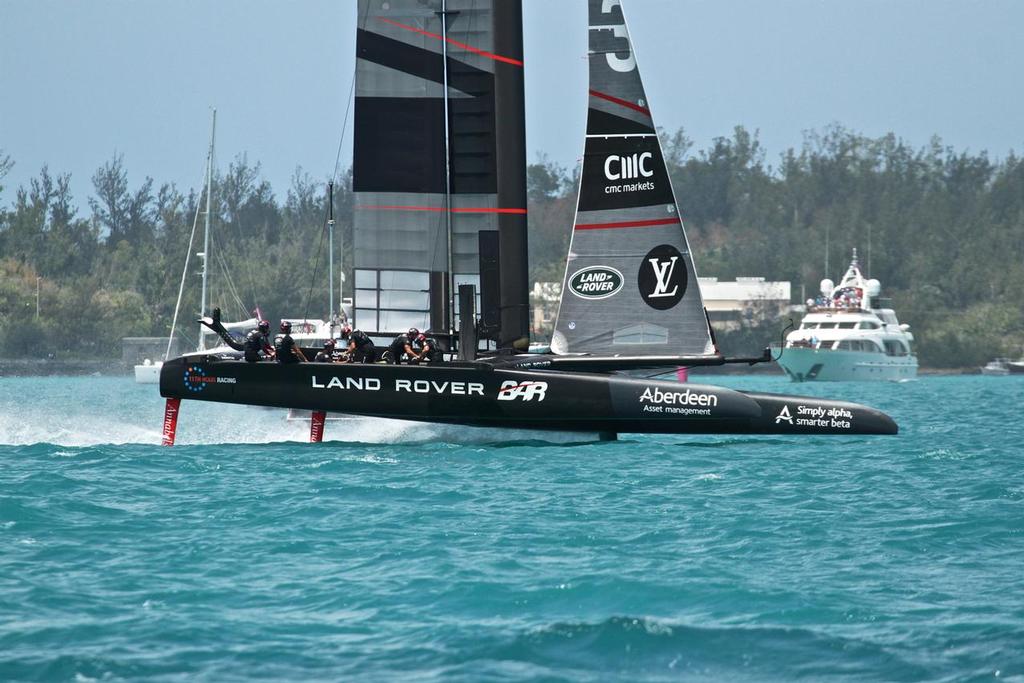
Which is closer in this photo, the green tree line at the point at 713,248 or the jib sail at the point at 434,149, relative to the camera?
the jib sail at the point at 434,149

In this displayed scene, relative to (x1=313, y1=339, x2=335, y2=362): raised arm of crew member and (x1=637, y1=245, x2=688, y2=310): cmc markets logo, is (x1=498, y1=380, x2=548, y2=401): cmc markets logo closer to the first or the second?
(x1=637, y1=245, x2=688, y2=310): cmc markets logo

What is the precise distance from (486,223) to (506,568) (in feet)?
31.5

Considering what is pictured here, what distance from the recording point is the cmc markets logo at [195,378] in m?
17.5

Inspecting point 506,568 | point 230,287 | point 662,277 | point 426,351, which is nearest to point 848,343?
point 230,287

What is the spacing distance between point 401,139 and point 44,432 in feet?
23.9

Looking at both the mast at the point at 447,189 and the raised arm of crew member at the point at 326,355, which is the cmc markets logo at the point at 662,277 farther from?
the raised arm of crew member at the point at 326,355

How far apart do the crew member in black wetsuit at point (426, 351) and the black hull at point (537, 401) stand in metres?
0.67

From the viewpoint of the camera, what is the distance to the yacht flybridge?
65.6 meters

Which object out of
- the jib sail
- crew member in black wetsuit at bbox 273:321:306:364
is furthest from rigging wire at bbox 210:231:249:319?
crew member in black wetsuit at bbox 273:321:306:364

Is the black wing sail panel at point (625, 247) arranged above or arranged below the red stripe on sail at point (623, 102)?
below

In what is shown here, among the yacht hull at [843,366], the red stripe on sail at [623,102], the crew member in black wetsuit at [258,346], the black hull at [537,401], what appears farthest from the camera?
the yacht hull at [843,366]

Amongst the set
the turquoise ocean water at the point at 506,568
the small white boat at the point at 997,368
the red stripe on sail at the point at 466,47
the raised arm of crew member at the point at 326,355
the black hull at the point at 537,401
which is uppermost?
the red stripe on sail at the point at 466,47

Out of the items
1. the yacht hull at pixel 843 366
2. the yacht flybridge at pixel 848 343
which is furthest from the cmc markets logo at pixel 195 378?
the yacht flybridge at pixel 848 343

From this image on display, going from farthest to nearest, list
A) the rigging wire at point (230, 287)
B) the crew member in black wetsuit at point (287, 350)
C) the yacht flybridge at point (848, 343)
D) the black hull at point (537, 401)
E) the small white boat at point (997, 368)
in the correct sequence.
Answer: the small white boat at point (997, 368) < the yacht flybridge at point (848, 343) < the rigging wire at point (230, 287) < the crew member in black wetsuit at point (287, 350) < the black hull at point (537, 401)
